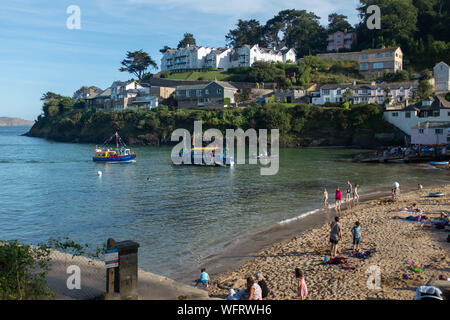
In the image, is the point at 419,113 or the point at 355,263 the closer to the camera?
the point at 355,263

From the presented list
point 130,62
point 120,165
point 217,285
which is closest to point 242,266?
point 217,285

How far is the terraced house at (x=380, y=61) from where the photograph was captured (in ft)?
298

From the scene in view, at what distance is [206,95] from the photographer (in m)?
99.8

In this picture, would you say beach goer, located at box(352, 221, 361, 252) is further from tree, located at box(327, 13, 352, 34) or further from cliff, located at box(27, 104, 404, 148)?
tree, located at box(327, 13, 352, 34)

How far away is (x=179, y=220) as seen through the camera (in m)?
24.0

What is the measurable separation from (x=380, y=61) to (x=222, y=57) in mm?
50972

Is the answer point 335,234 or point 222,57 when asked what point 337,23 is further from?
point 335,234

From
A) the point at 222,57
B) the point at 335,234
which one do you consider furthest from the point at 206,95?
the point at 335,234

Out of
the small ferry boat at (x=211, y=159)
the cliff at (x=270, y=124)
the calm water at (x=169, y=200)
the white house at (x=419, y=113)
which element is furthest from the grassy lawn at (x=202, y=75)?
the calm water at (x=169, y=200)

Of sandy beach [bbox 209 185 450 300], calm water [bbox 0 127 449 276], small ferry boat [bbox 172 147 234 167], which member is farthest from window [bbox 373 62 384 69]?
sandy beach [bbox 209 185 450 300]

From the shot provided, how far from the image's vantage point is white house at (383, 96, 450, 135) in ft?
193

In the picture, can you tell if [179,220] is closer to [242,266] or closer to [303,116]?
[242,266]

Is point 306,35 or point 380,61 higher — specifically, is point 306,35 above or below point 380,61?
above
